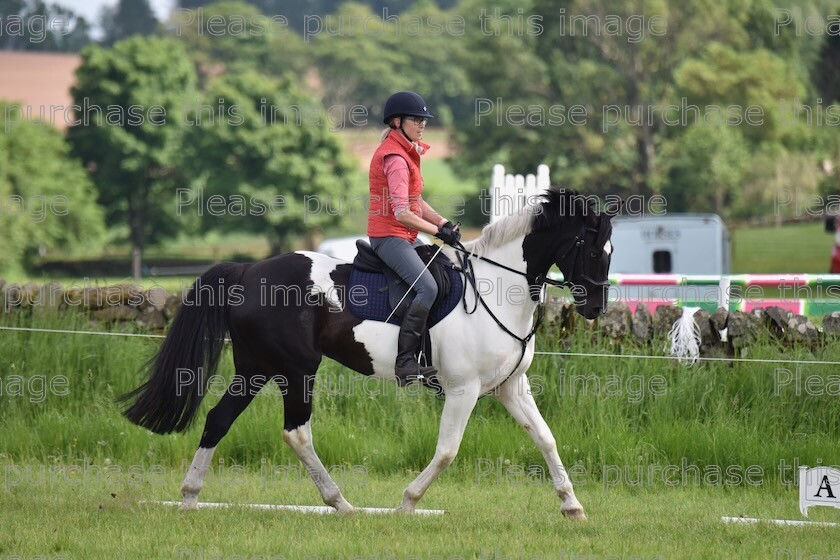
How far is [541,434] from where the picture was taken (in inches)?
289

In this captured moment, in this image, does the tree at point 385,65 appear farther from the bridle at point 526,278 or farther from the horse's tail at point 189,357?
the bridle at point 526,278

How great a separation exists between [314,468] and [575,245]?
235 cm

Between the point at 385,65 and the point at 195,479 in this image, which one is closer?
the point at 195,479

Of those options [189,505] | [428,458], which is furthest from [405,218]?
[428,458]

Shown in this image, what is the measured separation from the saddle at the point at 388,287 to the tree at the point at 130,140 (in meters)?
57.7

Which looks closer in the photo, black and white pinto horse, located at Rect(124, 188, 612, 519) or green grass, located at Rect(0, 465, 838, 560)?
green grass, located at Rect(0, 465, 838, 560)

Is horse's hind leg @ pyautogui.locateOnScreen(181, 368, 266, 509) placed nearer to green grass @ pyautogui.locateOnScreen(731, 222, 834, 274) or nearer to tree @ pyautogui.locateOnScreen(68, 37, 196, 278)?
green grass @ pyautogui.locateOnScreen(731, 222, 834, 274)

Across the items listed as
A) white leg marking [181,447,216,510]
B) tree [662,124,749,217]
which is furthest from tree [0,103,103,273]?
white leg marking [181,447,216,510]

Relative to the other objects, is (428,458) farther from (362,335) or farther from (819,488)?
(819,488)

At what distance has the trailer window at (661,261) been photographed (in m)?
24.1

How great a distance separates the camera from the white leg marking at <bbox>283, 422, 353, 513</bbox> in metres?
7.59

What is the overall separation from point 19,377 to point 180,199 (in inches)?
2078

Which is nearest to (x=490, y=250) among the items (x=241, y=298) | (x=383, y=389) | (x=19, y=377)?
(x=241, y=298)

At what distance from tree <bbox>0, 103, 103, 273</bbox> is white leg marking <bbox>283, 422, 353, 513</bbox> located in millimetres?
48140
